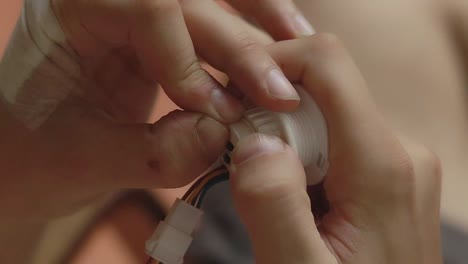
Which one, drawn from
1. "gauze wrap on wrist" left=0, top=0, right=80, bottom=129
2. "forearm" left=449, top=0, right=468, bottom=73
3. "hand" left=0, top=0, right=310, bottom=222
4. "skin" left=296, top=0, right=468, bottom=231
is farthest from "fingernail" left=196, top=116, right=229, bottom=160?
"forearm" left=449, top=0, right=468, bottom=73

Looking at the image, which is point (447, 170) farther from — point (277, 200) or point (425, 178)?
point (277, 200)

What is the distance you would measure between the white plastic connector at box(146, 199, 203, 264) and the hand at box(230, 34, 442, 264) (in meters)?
0.08

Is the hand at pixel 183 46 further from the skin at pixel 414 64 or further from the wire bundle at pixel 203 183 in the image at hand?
the skin at pixel 414 64

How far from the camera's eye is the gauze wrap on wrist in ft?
1.88

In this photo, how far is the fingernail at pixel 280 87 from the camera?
1.81 ft

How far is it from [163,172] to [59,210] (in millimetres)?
188

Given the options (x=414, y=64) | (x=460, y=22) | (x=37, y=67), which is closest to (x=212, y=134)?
(x=37, y=67)

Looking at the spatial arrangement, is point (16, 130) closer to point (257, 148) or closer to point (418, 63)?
point (257, 148)

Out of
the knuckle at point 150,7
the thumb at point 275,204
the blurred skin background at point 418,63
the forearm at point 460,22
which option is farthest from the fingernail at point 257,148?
the forearm at point 460,22

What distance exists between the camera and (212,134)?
560 millimetres

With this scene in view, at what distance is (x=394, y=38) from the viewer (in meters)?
1.02

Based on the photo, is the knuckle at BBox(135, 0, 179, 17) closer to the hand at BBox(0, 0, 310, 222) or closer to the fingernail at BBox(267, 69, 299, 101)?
the hand at BBox(0, 0, 310, 222)

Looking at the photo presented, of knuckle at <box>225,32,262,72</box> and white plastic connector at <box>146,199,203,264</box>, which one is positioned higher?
knuckle at <box>225,32,262,72</box>

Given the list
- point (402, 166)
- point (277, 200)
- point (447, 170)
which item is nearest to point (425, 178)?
point (402, 166)
